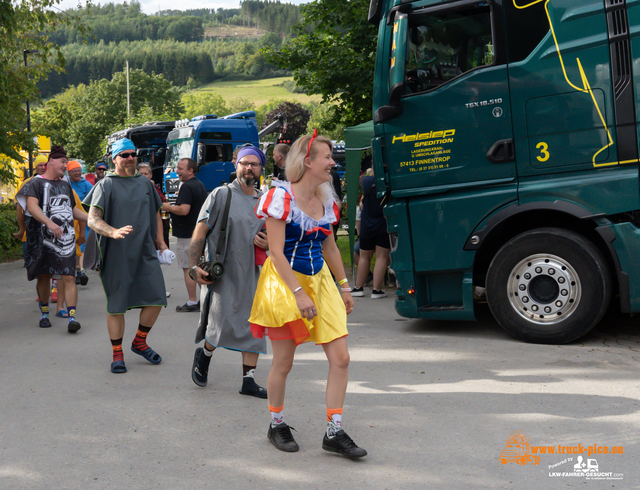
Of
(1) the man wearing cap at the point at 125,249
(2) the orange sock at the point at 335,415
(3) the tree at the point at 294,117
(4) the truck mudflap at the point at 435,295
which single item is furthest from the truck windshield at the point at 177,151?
(3) the tree at the point at 294,117

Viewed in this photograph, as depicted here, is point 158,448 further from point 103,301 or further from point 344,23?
point 344,23

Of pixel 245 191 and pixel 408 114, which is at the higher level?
pixel 408 114

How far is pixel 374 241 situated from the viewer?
9.66 m

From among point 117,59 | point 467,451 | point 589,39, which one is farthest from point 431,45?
point 117,59

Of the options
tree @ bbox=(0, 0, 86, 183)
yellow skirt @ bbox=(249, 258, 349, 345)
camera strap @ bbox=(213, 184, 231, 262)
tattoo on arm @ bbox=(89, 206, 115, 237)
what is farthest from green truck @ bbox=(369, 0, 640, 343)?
tree @ bbox=(0, 0, 86, 183)

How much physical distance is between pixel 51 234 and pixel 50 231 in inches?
5.7

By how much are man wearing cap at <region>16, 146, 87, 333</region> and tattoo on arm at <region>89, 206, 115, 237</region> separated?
2.14m

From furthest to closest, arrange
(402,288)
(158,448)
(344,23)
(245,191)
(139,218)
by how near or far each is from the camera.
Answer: (344,23)
(402,288)
(139,218)
(245,191)
(158,448)

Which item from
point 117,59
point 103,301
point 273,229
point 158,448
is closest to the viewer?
point 273,229

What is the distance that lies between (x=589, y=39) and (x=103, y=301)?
22.8 ft

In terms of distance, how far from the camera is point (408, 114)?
22.1 feet

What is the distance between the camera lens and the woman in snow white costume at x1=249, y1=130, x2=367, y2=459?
3.76 m

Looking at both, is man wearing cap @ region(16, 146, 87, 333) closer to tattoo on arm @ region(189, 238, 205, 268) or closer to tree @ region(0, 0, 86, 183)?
tattoo on arm @ region(189, 238, 205, 268)

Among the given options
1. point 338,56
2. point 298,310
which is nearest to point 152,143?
point 338,56
